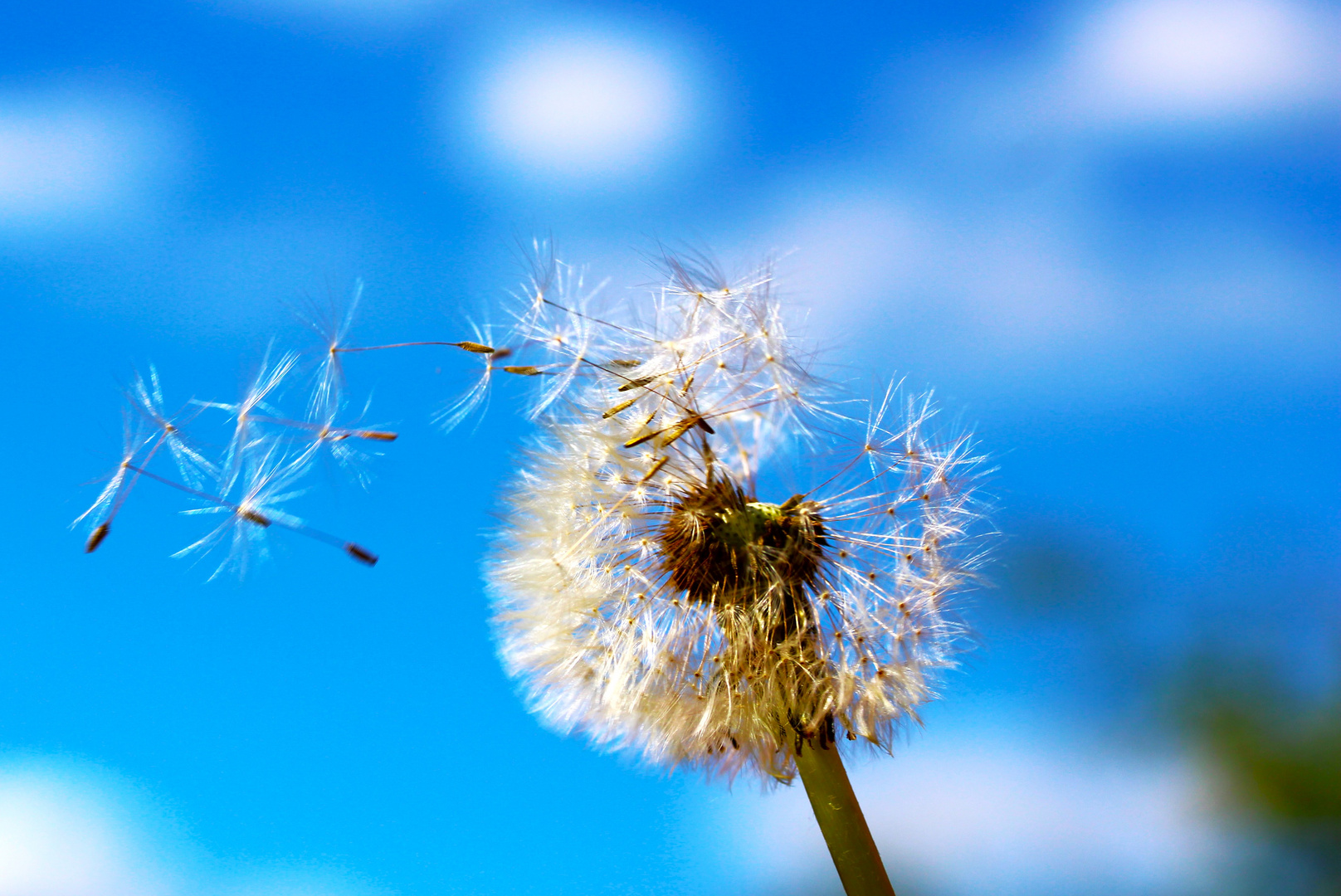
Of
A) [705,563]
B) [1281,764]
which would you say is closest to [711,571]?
[705,563]

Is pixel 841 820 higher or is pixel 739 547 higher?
pixel 739 547

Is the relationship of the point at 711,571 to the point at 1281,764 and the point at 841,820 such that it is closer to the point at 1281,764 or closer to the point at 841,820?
the point at 841,820

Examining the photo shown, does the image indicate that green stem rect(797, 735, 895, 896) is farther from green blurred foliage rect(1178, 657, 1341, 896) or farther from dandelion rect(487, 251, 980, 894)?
green blurred foliage rect(1178, 657, 1341, 896)

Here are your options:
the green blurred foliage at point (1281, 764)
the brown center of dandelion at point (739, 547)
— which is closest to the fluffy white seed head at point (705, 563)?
the brown center of dandelion at point (739, 547)

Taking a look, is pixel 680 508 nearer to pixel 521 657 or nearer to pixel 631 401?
pixel 631 401

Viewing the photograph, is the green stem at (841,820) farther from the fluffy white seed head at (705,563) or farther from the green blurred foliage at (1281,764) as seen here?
the green blurred foliage at (1281,764)
